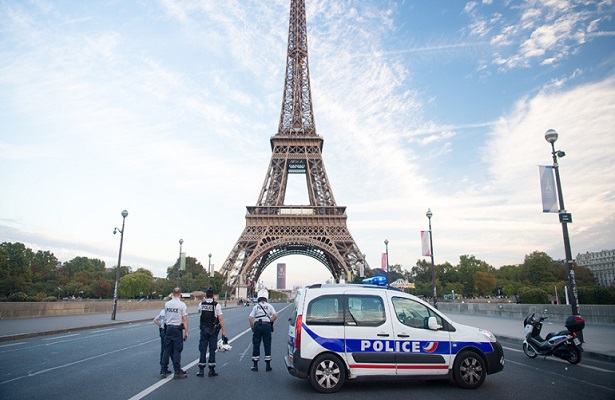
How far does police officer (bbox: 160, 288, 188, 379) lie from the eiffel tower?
43216mm

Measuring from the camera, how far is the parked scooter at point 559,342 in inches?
401

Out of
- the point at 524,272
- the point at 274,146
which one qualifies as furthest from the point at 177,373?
the point at 524,272

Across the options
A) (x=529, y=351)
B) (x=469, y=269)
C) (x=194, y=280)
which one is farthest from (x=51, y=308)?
(x=469, y=269)

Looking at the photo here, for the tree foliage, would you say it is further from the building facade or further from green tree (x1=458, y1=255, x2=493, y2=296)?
the building facade

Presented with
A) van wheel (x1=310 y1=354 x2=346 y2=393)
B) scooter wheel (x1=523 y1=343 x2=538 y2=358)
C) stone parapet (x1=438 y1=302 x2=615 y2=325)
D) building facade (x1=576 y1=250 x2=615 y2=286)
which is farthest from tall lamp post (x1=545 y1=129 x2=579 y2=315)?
building facade (x1=576 y1=250 x2=615 y2=286)

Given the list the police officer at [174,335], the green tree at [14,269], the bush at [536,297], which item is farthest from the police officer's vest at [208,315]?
the green tree at [14,269]

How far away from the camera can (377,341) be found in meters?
7.21

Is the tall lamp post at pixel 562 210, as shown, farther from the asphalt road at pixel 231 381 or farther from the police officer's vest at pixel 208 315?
the police officer's vest at pixel 208 315

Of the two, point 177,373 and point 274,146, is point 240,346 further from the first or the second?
point 274,146

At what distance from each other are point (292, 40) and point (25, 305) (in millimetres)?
56837

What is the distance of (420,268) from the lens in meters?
106

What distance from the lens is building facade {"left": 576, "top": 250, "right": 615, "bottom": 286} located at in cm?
12850

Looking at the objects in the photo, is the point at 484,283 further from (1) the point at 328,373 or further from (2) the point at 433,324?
(1) the point at 328,373

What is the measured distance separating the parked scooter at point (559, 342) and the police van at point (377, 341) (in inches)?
159
